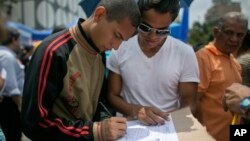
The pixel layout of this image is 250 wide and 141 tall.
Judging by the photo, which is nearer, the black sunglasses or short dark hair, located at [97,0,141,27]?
short dark hair, located at [97,0,141,27]

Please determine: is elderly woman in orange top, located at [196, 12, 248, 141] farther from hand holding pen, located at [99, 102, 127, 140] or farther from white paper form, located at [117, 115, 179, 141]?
hand holding pen, located at [99, 102, 127, 140]

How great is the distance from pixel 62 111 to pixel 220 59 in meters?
1.68

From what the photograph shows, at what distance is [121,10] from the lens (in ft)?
5.33

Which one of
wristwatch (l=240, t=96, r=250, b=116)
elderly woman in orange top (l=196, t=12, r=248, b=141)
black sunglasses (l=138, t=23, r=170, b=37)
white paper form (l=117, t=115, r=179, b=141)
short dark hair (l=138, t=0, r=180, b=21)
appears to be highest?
short dark hair (l=138, t=0, r=180, b=21)

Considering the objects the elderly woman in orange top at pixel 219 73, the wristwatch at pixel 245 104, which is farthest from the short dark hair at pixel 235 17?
the wristwatch at pixel 245 104

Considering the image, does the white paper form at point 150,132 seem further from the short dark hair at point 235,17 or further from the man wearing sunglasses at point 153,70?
the short dark hair at point 235,17

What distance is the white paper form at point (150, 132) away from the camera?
5.05ft

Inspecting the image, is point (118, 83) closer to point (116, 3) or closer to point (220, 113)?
point (116, 3)

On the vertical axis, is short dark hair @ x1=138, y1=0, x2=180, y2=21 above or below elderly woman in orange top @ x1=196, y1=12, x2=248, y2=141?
above

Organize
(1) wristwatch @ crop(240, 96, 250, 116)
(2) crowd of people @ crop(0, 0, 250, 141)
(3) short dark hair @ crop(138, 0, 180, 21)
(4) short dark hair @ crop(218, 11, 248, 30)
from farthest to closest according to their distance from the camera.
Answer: (4) short dark hair @ crop(218, 11, 248, 30)
(3) short dark hair @ crop(138, 0, 180, 21)
(1) wristwatch @ crop(240, 96, 250, 116)
(2) crowd of people @ crop(0, 0, 250, 141)

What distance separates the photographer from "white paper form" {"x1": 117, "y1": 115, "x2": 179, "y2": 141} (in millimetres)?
1538

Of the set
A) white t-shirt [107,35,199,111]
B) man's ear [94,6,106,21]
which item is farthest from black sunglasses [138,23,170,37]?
man's ear [94,6,106,21]

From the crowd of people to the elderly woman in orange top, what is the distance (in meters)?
0.38

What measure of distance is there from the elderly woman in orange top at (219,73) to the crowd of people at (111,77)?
1.26ft
